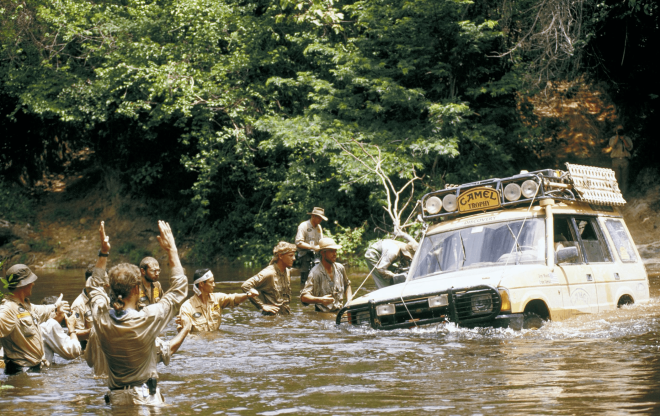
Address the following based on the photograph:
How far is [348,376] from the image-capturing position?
6684 millimetres

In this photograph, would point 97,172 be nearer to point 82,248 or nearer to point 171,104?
point 82,248

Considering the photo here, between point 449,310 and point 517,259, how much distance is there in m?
1.21

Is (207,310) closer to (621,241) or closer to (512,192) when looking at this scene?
(512,192)

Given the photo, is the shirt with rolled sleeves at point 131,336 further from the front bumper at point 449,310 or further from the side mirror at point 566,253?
the side mirror at point 566,253

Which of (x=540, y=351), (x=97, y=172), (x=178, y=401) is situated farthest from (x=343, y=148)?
(x=97, y=172)

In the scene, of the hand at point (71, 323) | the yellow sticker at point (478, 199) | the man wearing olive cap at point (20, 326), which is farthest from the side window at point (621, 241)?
the man wearing olive cap at point (20, 326)

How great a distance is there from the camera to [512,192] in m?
8.99

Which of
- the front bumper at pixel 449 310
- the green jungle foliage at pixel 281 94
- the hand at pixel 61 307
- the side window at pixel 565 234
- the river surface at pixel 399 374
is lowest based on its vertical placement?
the river surface at pixel 399 374

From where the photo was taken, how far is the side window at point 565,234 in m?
8.98

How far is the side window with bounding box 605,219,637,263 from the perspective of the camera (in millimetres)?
9859

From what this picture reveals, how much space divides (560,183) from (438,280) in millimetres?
2070

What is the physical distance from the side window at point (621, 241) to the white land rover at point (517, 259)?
2 centimetres

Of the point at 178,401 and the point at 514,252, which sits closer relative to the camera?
the point at 178,401

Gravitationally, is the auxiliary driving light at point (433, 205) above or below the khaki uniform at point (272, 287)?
above
